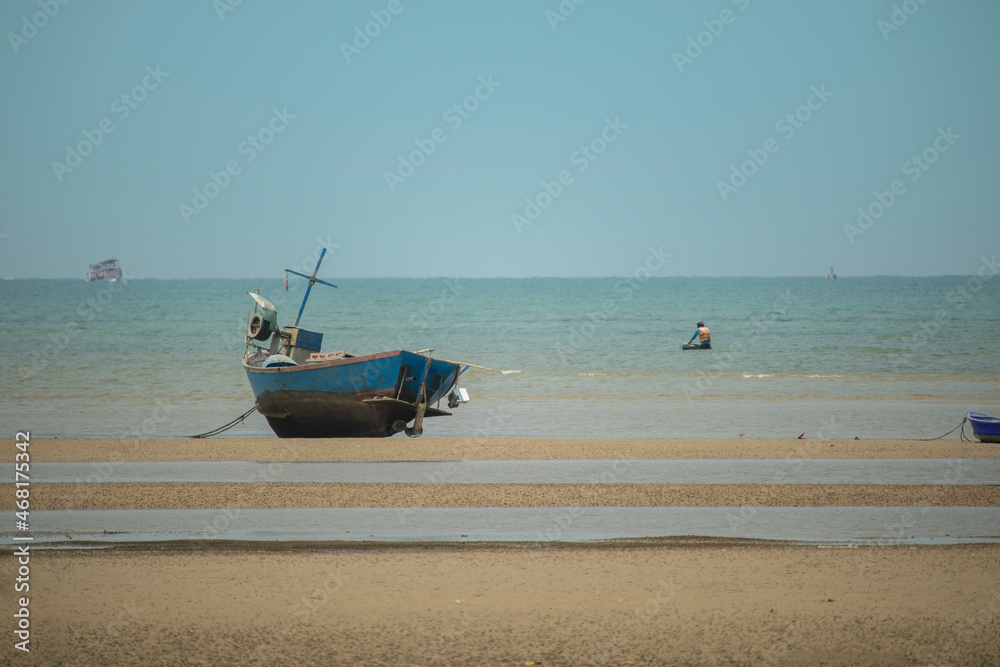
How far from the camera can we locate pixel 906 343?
127ft

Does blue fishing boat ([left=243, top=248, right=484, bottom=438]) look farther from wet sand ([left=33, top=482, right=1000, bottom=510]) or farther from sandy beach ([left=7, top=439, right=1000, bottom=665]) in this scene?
sandy beach ([left=7, top=439, right=1000, bottom=665])

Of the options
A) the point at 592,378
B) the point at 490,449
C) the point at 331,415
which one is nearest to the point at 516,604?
the point at 490,449

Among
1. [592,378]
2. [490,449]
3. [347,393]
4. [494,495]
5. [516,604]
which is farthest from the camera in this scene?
[592,378]

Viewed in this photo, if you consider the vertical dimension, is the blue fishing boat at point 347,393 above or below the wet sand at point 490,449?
above

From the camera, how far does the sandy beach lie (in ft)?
20.0

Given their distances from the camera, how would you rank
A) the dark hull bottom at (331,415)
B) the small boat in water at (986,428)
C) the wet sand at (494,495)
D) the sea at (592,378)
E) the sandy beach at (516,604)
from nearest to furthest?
the sandy beach at (516,604)
the wet sand at (494,495)
the small boat in water at (986,428)
the dark hull bottom at (331,415)
the sea at (592,378)

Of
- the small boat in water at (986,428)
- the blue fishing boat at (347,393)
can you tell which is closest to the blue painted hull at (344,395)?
the blue fishing boat at (347,393)

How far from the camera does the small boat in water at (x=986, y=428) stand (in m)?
14.6

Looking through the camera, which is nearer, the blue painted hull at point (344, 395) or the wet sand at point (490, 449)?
the wet sand at point (490, 449)

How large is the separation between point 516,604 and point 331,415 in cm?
1004

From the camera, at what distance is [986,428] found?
575 inches

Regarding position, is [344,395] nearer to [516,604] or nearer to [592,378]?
[516,604]

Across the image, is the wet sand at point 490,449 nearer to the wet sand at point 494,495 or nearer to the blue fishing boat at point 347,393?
the blue fishing boat at point 347,393

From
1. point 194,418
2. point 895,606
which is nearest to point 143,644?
point 895,606
